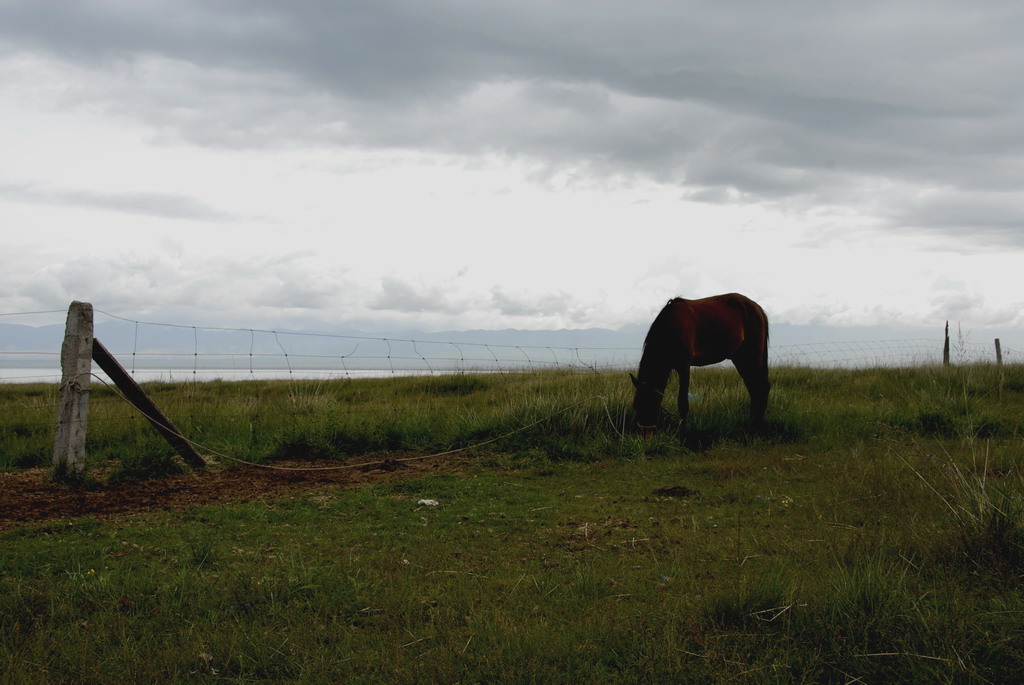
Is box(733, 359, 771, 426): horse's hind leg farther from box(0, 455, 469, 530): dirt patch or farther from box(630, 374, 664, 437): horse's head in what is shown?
box(0, 455, 469, 530): dirt patch

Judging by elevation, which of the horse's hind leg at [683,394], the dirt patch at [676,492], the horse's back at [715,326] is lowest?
the dirt patch at [676,492]

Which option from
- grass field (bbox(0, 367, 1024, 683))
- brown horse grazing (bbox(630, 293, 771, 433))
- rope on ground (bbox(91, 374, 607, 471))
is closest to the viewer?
grass field (bbox(0, 367, 1024, 683))

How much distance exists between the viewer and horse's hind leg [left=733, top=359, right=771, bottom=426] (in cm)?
1041

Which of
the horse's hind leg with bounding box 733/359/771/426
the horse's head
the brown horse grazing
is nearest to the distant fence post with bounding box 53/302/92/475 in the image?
the brown horse grazing

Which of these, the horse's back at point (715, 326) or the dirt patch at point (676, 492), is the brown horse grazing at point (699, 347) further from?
the dirt patch at point (676, 492)

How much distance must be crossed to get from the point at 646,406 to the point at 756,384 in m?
2.05

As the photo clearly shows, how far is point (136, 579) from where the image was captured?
14.5 ft

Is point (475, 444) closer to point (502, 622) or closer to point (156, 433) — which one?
point (156, 433)

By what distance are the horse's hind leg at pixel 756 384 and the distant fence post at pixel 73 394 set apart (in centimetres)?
825

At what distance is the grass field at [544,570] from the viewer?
11.1 ft

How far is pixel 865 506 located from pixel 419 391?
33.5 feet

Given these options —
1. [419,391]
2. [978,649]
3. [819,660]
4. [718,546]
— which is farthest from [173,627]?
[419,391]

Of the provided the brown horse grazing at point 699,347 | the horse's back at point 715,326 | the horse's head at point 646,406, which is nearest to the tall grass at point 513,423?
the horse's head at point 646,406

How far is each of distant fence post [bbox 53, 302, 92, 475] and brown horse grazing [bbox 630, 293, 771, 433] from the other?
20.0ft
